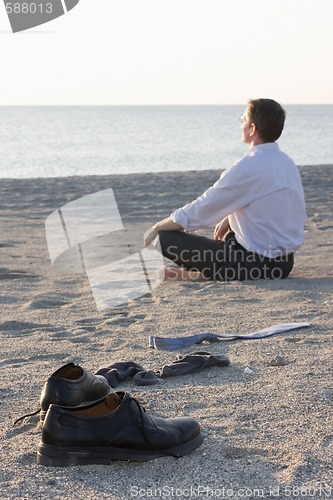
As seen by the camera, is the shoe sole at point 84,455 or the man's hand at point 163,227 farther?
the man's hand at point 163,227

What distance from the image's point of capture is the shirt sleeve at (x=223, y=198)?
588cm

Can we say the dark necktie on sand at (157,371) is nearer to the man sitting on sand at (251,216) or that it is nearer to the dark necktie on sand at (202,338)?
the dark necktie on sand at (202,338)

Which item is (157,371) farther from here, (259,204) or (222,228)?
(222,228)

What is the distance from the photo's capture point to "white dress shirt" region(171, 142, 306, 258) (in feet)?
19.4

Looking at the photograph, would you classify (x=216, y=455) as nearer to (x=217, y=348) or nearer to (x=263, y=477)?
(x=263, y=477)

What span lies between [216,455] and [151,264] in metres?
4.61

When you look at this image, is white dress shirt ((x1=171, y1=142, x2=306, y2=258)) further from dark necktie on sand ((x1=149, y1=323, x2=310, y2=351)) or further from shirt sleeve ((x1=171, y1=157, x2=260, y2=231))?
dark necktie on sand ((x1=149, y1=323, x2=310, y2=351))

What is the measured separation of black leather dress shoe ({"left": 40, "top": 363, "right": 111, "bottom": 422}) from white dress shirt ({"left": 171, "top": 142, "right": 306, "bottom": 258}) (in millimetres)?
2854

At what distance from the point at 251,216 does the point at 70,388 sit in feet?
10.5

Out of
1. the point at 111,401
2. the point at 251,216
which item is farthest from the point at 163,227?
the point at 111,401

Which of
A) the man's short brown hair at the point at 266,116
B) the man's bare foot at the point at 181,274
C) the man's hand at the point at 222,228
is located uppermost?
the man's short brown hair at the point at 266,116

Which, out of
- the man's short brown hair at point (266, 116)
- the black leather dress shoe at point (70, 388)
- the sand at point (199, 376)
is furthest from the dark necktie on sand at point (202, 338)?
the man's short brown hair at point (266, 116)

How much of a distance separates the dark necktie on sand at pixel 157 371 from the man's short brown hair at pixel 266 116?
2367 mm

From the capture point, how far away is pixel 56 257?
7824 millimetres
